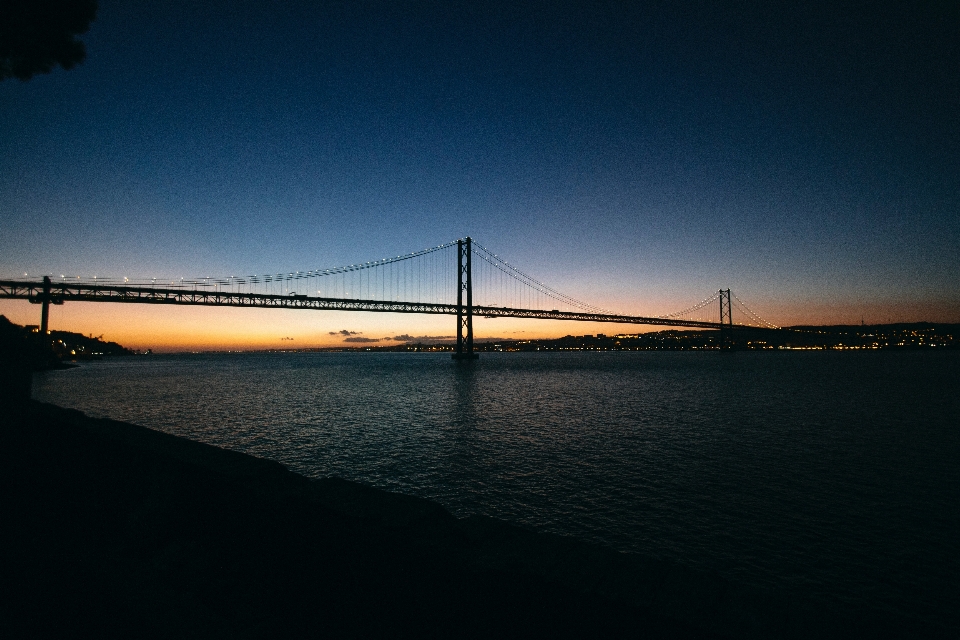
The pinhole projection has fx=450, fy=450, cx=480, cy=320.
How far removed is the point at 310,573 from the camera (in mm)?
3006

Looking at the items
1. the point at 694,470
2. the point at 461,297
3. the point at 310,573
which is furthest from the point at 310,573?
the point at 461,297

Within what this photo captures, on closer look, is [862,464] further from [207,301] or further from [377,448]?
[207,301]

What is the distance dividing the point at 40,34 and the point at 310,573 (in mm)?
8861

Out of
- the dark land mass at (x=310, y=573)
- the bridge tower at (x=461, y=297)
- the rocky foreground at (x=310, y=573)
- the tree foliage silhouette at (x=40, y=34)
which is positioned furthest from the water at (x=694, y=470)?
the bridge tower at (x=461, y=297)

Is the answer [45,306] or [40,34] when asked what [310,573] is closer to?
[40,34]

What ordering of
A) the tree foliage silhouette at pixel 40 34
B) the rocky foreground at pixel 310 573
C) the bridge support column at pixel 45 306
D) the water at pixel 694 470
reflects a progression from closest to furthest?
1. the rocky foreground at pixel 310 573
2. the water at pixel 694 470
3. the tree foliage silhouette at pixel 40 34
4. the bridge support column at pixel 45 306

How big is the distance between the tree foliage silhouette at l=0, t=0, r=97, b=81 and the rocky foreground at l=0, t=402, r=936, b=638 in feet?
21.1

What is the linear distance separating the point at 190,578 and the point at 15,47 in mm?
8409

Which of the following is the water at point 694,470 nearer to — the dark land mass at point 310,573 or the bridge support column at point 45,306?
the dark land mass at point 310,573

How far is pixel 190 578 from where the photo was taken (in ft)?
11.0

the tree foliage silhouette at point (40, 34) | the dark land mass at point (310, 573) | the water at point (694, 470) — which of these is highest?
the tree foliage silhouette at point (40, 34)

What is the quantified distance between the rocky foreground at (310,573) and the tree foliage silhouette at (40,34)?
6435 mm

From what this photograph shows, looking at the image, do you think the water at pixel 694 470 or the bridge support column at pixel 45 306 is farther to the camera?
the bridge support column at pixel 45 306

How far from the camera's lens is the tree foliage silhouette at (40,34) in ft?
21.2
